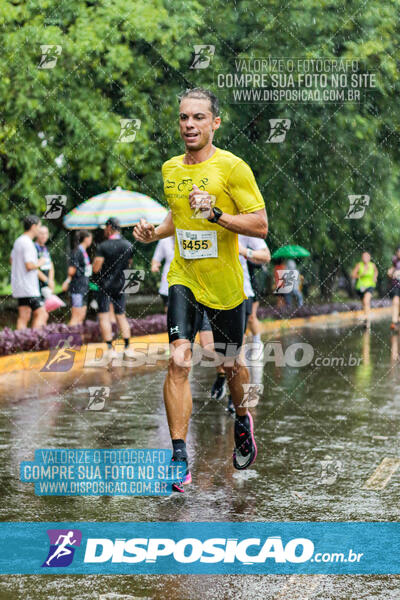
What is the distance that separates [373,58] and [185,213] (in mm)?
16853

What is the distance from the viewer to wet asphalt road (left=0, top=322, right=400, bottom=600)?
16.1 ft

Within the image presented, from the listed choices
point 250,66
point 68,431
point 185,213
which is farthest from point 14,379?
point 250,66

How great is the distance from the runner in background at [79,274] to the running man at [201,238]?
912 centimetres

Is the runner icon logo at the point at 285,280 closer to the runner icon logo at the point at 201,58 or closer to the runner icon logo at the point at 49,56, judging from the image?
the runner icon logo at the point at 201,58

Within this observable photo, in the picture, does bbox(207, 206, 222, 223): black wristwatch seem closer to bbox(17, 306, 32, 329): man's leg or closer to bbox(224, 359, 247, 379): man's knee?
bbox(224, 359, 247, 379): man's knee

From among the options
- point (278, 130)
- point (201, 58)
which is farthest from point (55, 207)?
point (278, 130)

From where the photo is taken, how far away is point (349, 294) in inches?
1591

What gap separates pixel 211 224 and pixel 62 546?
6.62ft

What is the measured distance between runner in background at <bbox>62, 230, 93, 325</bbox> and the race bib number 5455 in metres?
9.35

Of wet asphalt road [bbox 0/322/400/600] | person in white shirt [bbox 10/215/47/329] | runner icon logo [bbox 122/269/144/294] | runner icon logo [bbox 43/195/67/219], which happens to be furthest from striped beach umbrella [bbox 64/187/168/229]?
wet asphalt road [bbox 0/322/400/600]

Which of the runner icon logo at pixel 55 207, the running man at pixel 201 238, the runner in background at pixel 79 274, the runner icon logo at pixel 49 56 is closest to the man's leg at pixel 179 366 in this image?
the running man at pixel 201 238

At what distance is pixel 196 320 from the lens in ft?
22.0

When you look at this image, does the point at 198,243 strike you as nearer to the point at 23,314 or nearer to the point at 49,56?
the point at 23,314

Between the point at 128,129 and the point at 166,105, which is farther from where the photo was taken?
the point at 166,105
